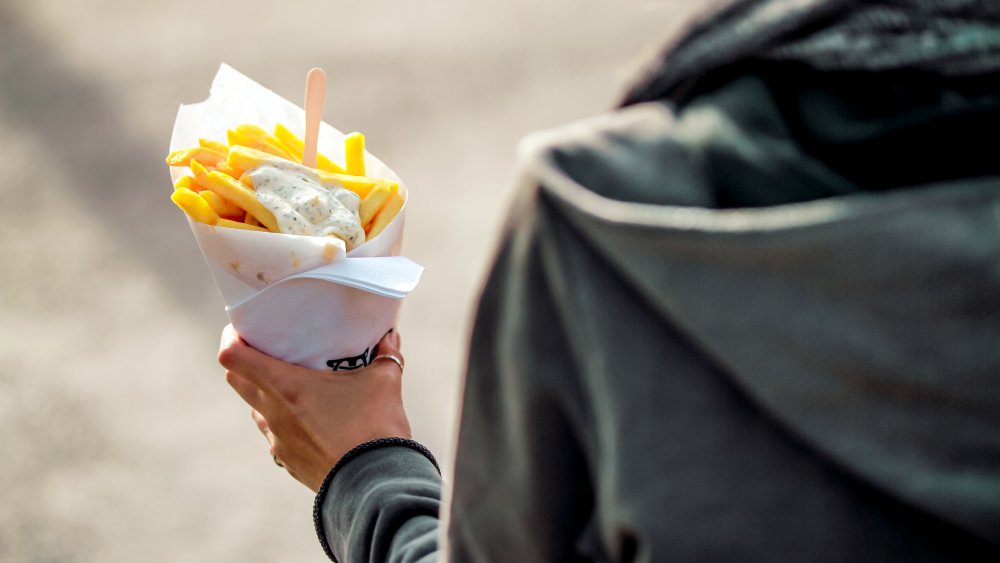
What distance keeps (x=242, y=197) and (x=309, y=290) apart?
0.53 ft

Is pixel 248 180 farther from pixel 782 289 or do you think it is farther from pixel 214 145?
pixel 782 289

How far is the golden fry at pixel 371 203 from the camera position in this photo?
1.49 meters

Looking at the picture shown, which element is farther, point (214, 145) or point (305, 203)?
point (214, 145)

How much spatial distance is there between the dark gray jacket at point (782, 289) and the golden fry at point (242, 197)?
0.86m

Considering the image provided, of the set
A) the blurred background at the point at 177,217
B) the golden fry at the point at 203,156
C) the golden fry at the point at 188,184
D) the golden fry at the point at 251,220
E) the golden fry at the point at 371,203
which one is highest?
the golden fry at the point at 203,156

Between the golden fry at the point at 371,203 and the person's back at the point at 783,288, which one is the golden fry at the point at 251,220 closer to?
the golden fry at the point at 371,203

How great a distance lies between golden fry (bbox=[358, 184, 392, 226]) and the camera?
1493 mm

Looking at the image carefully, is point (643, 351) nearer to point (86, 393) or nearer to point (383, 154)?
point (86, 393)

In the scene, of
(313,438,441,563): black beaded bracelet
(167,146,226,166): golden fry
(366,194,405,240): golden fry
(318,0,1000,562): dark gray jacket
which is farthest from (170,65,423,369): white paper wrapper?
(318,0,1000,562): dark gray jacket

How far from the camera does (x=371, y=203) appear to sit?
150cm

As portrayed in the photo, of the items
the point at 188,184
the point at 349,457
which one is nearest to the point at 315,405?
the point at 349,457

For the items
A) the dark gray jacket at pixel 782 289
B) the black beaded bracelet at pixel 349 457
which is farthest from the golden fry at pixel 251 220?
the dark gray jacket at pixel 782 289

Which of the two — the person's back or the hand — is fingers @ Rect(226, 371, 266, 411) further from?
the person's back

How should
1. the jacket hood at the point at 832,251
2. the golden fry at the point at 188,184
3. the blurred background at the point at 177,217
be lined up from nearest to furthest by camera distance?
1. the jacket hood at the point at 832,251
2. the golden fry at the point at 188,184
3. the blurred background at the point at 177,217
